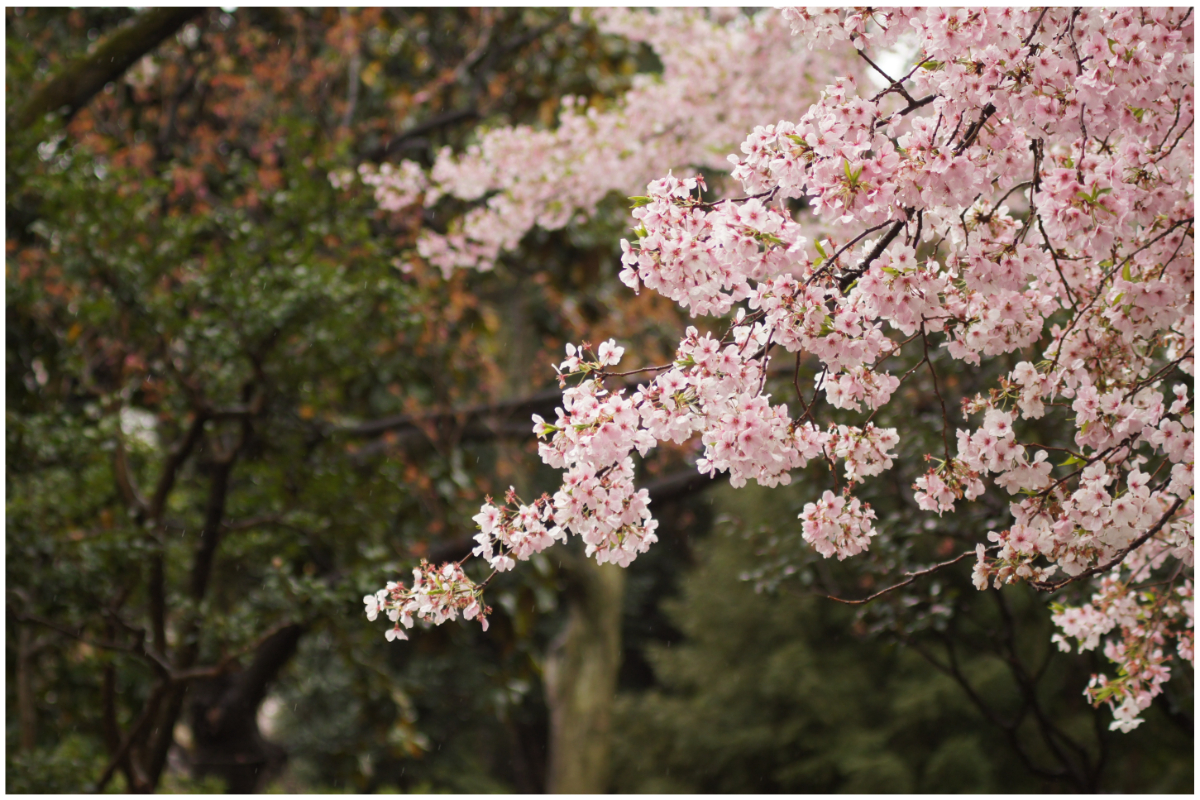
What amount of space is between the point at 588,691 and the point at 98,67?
17.5 feet

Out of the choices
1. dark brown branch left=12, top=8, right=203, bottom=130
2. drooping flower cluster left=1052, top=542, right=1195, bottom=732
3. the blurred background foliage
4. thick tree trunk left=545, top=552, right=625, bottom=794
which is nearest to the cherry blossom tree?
drooping flower cluster left=1052, top=542, right=1195, bottom=732

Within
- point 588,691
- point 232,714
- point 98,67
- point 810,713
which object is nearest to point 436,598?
point 98,67

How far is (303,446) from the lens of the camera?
431 centimetres

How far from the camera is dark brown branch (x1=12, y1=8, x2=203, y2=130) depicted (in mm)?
4047

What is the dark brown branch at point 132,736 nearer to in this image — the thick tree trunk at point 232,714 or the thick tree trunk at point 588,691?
the thick tree trunk at point 232,714

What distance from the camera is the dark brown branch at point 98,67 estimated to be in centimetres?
405

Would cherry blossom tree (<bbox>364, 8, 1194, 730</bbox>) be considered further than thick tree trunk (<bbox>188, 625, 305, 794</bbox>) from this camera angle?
No

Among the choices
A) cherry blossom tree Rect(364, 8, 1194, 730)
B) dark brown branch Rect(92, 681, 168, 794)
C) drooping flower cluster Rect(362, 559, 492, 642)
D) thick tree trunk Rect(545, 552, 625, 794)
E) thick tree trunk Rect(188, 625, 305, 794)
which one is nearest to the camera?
cherry blossom tree Rect(364, 8, 1194, 730)

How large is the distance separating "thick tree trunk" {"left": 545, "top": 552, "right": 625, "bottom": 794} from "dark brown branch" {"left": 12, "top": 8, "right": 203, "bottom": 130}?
4.60m

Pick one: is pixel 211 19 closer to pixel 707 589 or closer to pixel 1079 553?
pixel 1079 553

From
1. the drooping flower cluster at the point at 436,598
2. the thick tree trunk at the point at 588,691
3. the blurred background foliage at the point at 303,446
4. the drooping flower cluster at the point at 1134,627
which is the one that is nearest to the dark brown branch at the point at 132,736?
the blurred background foliage at the point at 303,446

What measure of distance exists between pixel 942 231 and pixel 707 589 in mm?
7971

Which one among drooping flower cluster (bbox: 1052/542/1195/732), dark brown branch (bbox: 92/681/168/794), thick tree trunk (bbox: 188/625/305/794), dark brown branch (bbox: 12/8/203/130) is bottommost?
drooping flower cluster (bbox: 1052/542/1195/732)

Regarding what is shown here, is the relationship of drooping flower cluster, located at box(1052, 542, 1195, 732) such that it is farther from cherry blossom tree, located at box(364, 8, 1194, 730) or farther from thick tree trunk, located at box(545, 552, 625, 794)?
thick tree trunk, located at box(545, 552, 625, 794)
